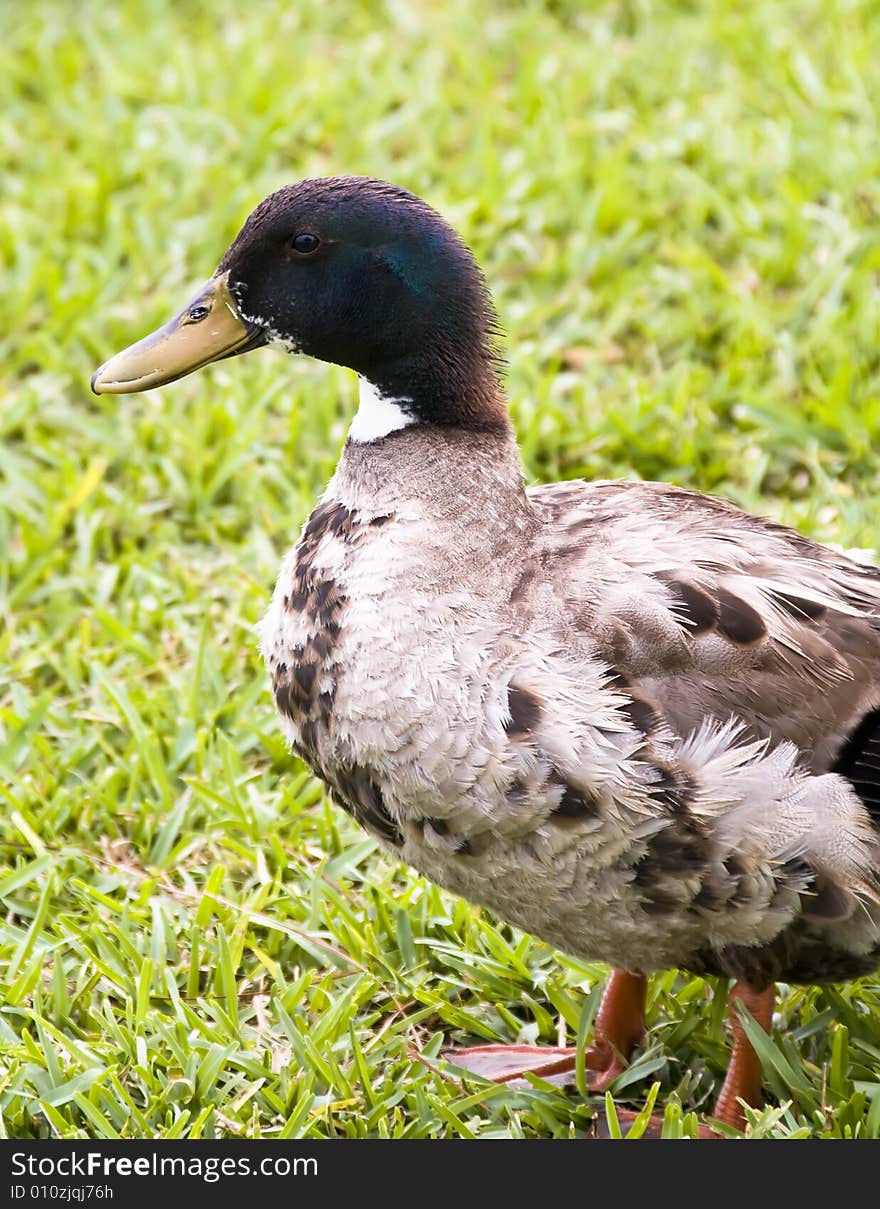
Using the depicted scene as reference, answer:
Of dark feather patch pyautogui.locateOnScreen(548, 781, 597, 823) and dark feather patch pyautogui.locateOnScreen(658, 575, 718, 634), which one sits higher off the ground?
dark feather patch pyautogui.locateOnScreen(658, 575, 718, 634)

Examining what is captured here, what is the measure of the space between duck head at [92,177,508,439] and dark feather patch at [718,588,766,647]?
0.59 meters

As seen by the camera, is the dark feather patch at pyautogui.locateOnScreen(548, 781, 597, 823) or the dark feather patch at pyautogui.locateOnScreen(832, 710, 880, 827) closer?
the dark feather patch at pyautogui.locateOnScreen(548, 781, 597, 823)

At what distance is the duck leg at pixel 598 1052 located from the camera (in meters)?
3.38

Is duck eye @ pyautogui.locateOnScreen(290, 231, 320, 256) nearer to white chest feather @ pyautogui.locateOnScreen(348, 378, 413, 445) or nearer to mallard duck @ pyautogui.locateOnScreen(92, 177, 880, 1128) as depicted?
mallard duck @ pyautogui.locateOnScreen(92, 177, 880, 1128)

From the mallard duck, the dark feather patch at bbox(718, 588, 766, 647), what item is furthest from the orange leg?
the dark feather patch at bbox(718, 588, 766, 647)

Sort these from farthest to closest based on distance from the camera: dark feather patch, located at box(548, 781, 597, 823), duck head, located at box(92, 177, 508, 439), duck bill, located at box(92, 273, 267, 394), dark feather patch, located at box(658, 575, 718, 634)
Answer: duck bill, located at box(92, 273, 267, 394) → duck head, located at box(92, 177, 508, 439) → dark feather patch, located at box(658, 575, 718, 634) → dark feather patch, located at box(548, 781, 597, 823)

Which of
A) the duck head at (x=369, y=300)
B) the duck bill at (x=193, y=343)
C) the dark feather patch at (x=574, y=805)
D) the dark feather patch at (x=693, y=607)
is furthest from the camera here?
the duck bill at (x=193, y=343)

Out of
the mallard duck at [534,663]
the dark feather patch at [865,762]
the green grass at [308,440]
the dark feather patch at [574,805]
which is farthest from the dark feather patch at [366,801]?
the dark feather patch at [865,762]

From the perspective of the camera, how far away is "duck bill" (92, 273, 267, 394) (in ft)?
10.9

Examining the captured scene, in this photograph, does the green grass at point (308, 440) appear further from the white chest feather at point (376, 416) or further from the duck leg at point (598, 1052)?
the white chest feather at point (376, 416)

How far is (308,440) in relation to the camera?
500cm

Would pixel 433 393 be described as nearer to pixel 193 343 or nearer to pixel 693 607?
pixel 193 343

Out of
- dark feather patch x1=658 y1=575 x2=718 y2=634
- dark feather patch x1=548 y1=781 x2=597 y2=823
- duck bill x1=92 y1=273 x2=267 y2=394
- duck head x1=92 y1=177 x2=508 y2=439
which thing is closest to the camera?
dark feather patch x1=548 y1=781 x2=597 y2=823

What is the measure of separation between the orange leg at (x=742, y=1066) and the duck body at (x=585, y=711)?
0.35 feet
